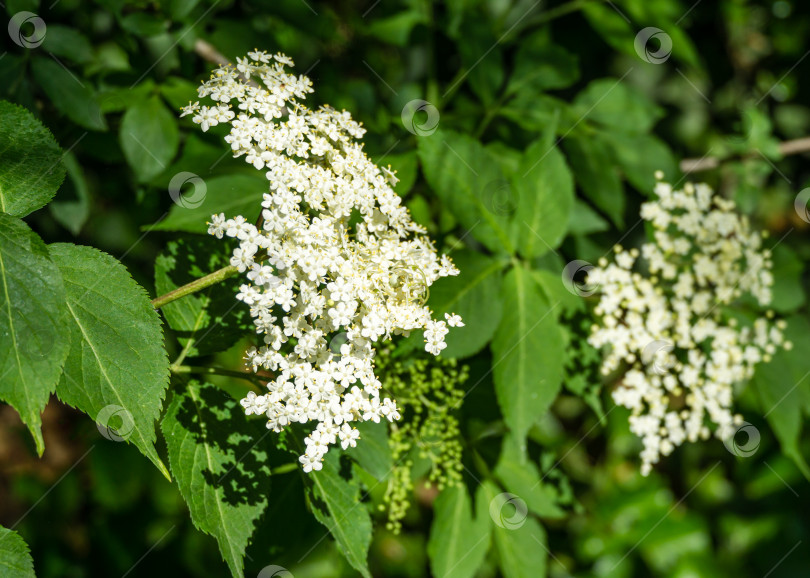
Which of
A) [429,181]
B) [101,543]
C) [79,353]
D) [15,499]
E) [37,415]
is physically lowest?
[15,499]

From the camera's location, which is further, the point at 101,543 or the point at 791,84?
the point at 791,84

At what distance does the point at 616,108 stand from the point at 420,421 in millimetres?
1607

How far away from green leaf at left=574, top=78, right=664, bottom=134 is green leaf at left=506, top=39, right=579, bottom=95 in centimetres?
16

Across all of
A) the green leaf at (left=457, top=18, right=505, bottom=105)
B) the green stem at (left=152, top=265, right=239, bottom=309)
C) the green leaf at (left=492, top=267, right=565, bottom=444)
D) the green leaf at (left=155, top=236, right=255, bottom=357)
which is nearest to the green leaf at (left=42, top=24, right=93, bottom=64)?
the green leaf at (left=155, top=236, right=255, bottom=357)

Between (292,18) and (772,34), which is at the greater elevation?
(772,34)

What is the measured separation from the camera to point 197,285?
1656 millimetres

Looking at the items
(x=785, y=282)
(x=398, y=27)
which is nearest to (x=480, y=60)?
(x=398, y=27)

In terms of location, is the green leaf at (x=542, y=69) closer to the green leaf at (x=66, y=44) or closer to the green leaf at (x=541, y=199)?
the green leaf at (x=541, y=199)

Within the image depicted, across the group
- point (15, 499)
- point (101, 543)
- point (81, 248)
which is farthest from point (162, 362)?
point (15, 499)

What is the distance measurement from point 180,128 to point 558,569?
3.08 meters

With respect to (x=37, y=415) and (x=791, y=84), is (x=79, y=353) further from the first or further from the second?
(x=791, y=84)

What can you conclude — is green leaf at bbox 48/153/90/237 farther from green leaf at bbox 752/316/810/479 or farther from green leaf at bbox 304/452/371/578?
green leaf at bbox 752/316/810/479

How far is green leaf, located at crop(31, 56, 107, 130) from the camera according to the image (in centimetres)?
216

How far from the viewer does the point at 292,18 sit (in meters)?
2.52
